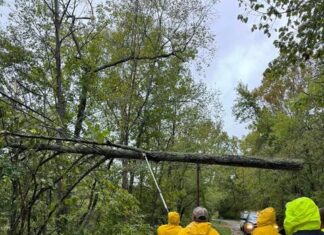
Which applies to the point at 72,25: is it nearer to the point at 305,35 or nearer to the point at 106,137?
the point at 305,35

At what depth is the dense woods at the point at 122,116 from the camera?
669 centimetres

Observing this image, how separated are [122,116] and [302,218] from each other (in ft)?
81.9

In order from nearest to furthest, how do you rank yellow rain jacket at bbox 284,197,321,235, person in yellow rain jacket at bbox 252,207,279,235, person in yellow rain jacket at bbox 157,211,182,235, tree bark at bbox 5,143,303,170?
yellow rain jacket at bbox 284,197,321,235 < tree bark at bbox 5,143,303,170 < person in yellow rain jacket at bbox 252,207,279,235 < person in yellow rain jacket at bbox 157,211,182,235

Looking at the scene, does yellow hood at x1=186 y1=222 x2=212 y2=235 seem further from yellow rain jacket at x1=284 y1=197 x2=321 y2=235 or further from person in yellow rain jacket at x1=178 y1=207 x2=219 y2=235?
yellow rain jacket at x1=284 y1=197 x2=321 y2=235

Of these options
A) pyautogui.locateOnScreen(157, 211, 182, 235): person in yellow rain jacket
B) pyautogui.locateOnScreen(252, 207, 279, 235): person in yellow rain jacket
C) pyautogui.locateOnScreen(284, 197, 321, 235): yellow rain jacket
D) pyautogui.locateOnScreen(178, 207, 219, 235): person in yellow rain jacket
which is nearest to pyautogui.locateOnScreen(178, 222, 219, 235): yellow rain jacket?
pyautogui.locateOnScreen(178, 207, 219, 235): person in yellow rain jacket

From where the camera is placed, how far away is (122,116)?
28.6m

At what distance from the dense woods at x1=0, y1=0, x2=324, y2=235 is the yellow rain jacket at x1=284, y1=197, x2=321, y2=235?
2.13 metres

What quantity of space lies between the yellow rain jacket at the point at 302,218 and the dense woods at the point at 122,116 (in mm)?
2128

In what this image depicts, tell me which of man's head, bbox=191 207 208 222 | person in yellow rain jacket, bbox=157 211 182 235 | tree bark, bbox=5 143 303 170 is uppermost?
tree bark, bbox=5 143 303 170

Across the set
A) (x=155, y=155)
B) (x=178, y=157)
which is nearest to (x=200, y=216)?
(x=178, y=157)

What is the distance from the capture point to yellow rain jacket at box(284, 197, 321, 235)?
389cm

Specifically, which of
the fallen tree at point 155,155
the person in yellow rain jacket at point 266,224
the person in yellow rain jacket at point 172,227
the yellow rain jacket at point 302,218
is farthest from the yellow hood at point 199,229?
the yellow rain jacket at point 302,218

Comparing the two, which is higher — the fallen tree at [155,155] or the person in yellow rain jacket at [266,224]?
the fallen tree at [155,155]

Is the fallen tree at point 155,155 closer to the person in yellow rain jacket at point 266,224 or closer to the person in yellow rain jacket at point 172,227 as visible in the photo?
the person in yellow rain jacket at point 266,224
